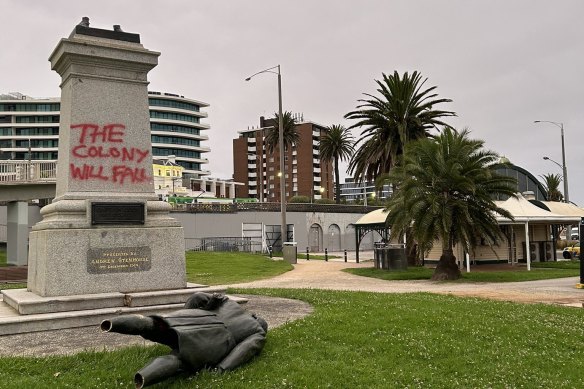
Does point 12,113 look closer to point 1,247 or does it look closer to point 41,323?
point 1,247

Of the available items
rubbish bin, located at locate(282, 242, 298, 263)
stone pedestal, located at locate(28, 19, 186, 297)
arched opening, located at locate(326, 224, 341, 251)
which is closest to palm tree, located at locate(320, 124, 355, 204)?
arched opening, located at locate(326, 224, 341, 251)

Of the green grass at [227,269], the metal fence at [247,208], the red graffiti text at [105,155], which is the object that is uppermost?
the metal fence at [247,208]

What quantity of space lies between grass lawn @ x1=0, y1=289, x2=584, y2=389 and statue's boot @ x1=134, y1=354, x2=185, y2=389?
464 mm

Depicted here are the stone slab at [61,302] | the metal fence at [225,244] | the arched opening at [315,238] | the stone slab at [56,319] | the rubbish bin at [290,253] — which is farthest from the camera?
the arched opening at [315,238]

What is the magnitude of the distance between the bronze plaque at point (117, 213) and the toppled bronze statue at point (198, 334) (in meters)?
4.42

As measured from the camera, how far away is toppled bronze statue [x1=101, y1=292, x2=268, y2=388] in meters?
5.34

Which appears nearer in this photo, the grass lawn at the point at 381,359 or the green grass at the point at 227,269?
the grass lawn at the point at 381,359

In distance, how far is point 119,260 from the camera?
1063 cm

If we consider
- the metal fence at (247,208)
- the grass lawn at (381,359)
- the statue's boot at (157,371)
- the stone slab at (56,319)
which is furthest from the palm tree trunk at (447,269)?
the metal fence at (247,208)

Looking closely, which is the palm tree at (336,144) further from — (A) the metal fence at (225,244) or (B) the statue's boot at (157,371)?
(B) the statue's boot at (157,371)

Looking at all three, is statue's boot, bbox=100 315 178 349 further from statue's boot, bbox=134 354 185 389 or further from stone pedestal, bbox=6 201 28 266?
stone pedestal, bbox=6 201 28 266

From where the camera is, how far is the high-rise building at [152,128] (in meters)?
113

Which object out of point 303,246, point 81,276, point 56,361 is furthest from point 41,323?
point 303,246

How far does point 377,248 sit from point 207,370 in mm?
25948
